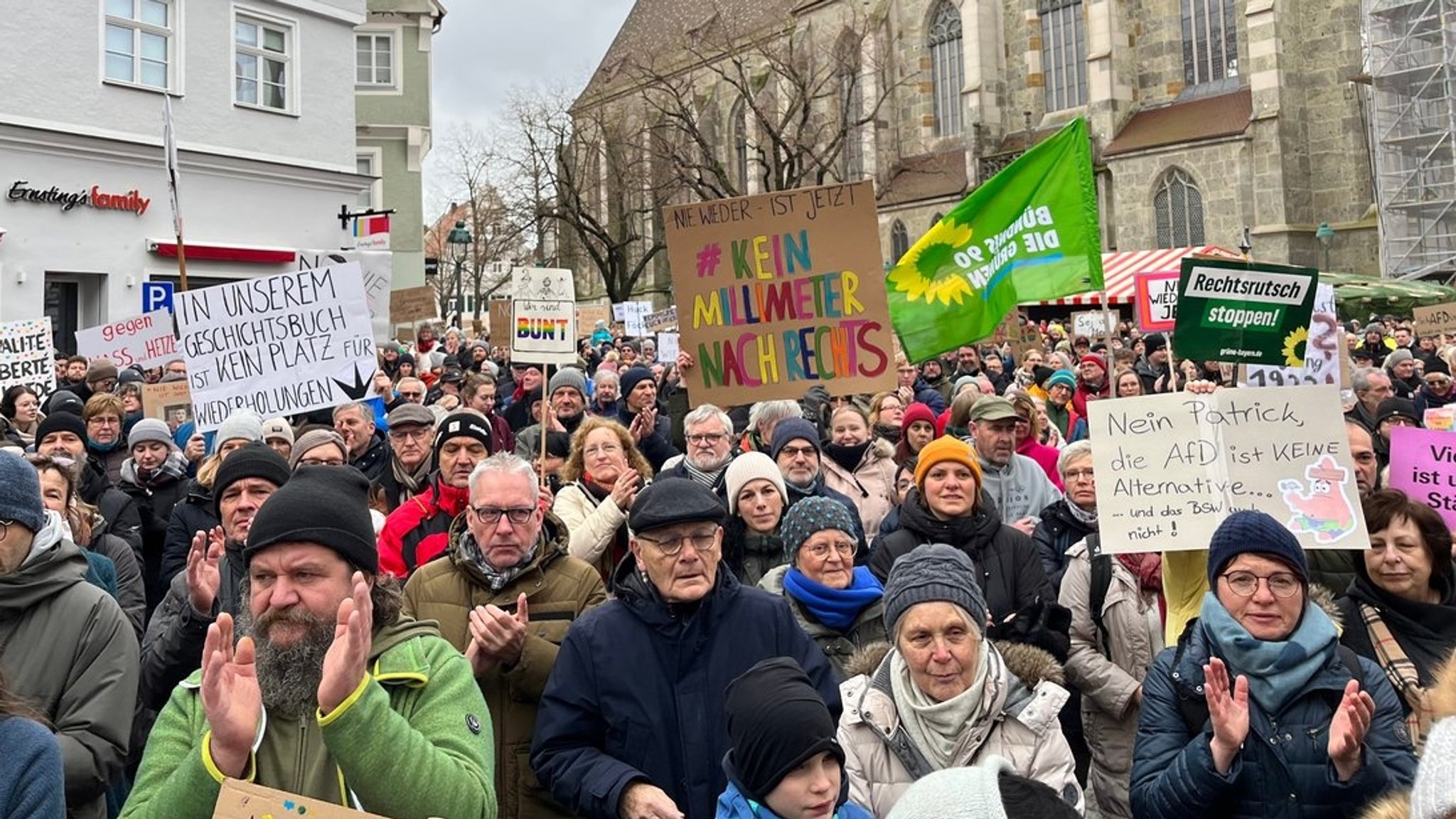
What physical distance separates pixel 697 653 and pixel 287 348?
513cm

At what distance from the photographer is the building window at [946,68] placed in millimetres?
47719

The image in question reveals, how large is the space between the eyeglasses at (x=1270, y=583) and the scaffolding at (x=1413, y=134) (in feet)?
116

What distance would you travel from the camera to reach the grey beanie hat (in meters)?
3.48

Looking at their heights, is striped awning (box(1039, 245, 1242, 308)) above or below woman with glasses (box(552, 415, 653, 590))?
above

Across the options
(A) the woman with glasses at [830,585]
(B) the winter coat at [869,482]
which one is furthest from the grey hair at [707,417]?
(A) the woman with glasses at [830,585]

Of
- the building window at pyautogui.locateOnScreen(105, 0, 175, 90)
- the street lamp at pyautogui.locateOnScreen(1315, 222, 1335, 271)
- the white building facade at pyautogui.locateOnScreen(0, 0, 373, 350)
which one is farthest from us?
the street lamp at pyautogui.locateOnScreen(1315, 222, 1335, 271)

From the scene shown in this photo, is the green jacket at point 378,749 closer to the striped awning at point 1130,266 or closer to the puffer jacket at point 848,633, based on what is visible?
the puffer jacket at point 848,633

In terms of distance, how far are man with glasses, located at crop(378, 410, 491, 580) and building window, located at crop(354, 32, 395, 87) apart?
3139cm

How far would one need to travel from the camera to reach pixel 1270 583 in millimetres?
3568

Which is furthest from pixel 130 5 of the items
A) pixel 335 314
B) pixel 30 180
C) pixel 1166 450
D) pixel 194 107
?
pixel 1166 450

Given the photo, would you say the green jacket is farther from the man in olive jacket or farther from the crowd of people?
the man in olive jacket

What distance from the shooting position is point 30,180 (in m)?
19.2

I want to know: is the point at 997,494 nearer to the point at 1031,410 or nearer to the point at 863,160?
the point at 1031,410

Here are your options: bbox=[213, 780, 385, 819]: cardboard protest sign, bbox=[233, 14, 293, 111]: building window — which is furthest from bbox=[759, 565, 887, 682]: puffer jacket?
bbox=[233, 14, 293, 111]: building window
